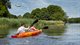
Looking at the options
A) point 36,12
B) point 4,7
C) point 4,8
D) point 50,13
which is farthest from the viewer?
point 36,12

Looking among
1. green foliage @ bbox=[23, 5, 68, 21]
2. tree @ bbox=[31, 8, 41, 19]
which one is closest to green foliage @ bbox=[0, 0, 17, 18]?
green foliage @ bbox=[23, 5, 68, 21]

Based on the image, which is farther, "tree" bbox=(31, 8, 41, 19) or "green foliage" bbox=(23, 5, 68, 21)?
"tree" bbox=(31, 8, 41, 19)

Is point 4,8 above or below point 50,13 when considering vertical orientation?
above

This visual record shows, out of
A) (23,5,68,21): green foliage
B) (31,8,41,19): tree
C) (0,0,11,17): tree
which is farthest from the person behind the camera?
(31,8,41,19): tree

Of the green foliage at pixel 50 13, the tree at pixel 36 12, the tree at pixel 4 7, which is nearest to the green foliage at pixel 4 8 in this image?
the tree at pixel 4 7

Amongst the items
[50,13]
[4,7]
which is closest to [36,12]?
[50,13]

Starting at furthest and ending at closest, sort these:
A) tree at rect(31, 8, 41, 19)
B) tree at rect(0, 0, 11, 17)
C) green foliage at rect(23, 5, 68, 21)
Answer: tree at rect(31, 8, 41, 19), green foliage at rect(23, 5, 68, 21), tree at rect(0, 0, 11, 17)

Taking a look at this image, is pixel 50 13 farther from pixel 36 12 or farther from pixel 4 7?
pixel 4 7

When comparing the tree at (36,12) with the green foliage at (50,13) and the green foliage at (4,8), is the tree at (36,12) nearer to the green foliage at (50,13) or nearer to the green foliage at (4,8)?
the green foliage at (50,13)

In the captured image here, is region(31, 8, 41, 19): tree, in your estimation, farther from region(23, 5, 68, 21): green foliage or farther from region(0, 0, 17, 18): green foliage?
region(0, 0, 17, 18): green foliage

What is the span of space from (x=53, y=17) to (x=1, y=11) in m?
46.7

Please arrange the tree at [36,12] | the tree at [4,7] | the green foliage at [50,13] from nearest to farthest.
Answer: the tree at [4,7]
the green foliage at [50,13]
the tree at [36,12]

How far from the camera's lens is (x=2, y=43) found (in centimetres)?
2588

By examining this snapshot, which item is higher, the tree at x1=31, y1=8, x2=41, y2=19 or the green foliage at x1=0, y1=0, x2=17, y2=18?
the green foliage at x1=0, y1=0, x2=17, y2=18
